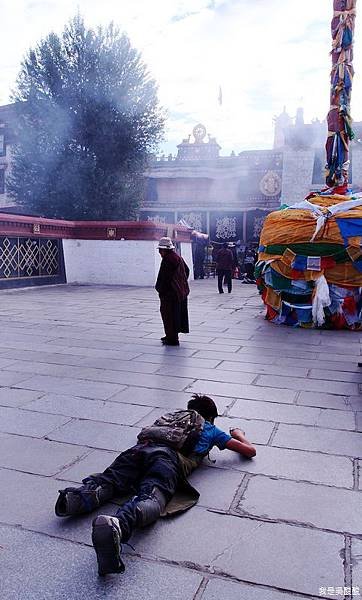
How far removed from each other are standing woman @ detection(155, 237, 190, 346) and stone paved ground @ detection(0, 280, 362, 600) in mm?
307

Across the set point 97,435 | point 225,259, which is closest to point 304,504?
point 97,435

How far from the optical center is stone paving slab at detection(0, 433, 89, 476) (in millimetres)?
2898

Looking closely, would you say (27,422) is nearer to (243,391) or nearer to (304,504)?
(243,391)

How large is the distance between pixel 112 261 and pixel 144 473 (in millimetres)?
14574

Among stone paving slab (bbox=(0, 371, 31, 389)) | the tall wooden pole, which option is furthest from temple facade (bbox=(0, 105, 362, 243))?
stone paving slab (bbox=(0, 371, 31, 389))

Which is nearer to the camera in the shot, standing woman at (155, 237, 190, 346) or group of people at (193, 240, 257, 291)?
standing woman at (155, 237, 190, 346)

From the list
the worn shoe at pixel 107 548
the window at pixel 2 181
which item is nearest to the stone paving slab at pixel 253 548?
the worn shoe at pixel 107 548

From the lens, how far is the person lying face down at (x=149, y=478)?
1960mm

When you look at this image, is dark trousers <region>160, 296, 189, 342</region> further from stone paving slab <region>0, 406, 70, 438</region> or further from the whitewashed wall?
the whitewashed wall

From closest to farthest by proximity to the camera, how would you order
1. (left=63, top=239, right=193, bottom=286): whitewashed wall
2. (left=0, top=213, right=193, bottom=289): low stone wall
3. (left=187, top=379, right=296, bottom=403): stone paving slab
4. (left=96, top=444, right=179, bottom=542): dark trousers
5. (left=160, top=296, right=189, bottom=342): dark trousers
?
(left=96, top=444, right=179, bottom=542): dark trousers → (left=187, top=379, right=296, bottom=403): stone paving slab → (left=160, top=296, right=189, bottom=342): dark trousers → (left=0, top=213, right=193, bottom=289): low stone wall → (left=63, top=239, right=193, bottom=286): whitewashed wall

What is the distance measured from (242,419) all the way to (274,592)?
1.91m

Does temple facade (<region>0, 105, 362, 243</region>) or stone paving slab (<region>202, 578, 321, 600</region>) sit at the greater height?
temple facade (<region>0, 105, 362, 243</region>)

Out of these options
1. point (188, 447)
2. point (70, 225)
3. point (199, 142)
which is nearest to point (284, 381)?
point (188, 447)

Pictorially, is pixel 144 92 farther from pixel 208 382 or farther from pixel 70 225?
pixel 208 382
